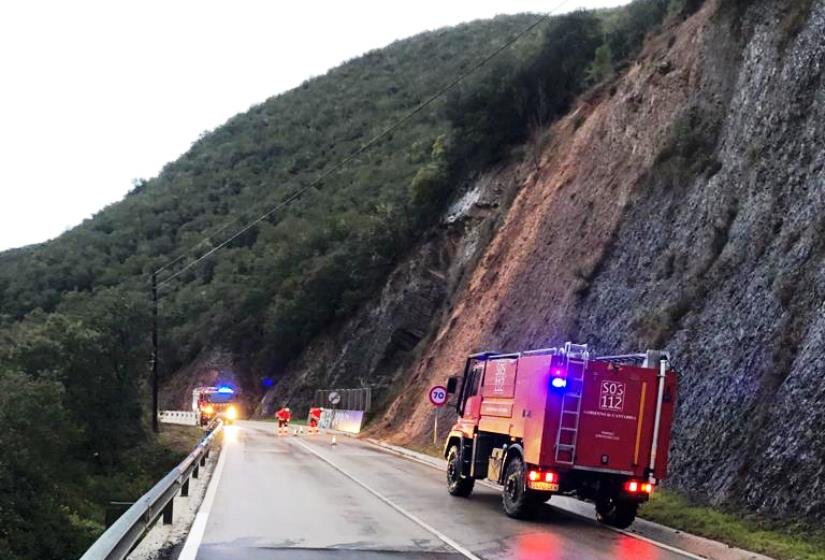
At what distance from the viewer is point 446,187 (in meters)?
47.5

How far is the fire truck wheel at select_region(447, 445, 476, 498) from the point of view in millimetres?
15588

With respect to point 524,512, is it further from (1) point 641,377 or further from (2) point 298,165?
(2) point 298,165

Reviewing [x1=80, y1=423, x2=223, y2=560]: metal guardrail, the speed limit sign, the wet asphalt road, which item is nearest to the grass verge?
the wet asphalt road

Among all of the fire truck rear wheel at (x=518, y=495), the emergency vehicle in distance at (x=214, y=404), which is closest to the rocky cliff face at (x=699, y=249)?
the fire truck rear wheel at (x=518, y=495)

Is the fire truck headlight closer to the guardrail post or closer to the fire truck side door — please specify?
the fire truck side door

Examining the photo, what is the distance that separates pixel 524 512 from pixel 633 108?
2011 cm

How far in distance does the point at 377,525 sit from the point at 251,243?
249 feet

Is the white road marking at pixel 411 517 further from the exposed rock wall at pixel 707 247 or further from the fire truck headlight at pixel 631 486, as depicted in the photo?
the exposed rock wall at pixel 707 247

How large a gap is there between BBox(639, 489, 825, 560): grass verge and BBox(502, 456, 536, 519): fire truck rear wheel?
7.09 feet

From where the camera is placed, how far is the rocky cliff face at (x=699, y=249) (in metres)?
13.3

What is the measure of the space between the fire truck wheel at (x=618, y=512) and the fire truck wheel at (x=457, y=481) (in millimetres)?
3114

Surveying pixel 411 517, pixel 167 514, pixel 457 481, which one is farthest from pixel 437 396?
pixel 167 514

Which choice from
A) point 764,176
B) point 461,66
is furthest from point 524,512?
point 461,66

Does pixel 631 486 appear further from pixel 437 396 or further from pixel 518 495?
pixel 437 396
